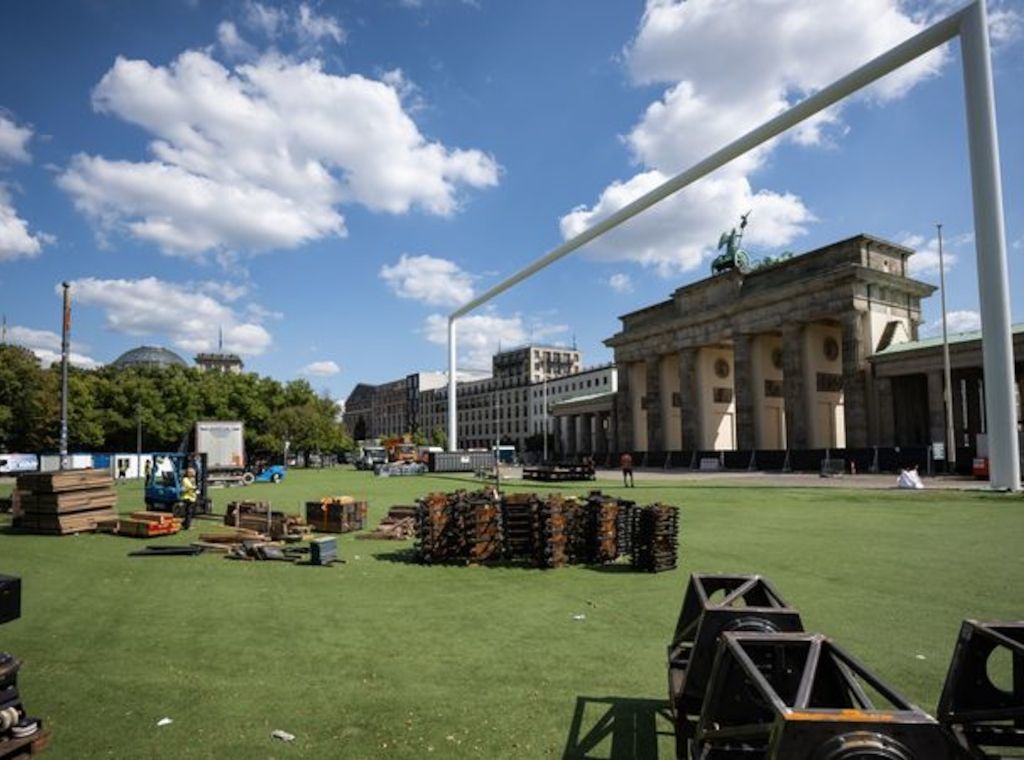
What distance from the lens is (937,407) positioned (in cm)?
4606

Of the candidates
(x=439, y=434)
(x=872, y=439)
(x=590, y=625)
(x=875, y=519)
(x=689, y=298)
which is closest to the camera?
(x=590, y=625)

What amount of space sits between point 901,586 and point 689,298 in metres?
60.9

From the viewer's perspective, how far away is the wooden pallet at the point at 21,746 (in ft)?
15.1

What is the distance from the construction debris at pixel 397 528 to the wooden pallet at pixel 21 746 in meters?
12.5

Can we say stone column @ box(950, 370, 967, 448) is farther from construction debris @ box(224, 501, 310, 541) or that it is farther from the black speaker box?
the black speaker box

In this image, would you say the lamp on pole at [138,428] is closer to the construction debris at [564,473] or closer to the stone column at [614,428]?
the construction debris at [564,473]

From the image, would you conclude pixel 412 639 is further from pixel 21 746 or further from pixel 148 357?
pixel 148 357

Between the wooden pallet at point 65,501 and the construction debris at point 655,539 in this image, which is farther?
the wooden pallet at point 65,501

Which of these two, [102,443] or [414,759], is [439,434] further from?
[414,759]

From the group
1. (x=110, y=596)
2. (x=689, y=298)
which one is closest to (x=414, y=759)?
(x=110, y=596)

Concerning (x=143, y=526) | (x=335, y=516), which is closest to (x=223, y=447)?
(x=143, y=526)

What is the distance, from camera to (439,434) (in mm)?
143125

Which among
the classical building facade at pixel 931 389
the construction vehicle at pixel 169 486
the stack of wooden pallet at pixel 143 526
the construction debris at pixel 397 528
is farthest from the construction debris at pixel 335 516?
the classical building facade at pixel 931 389

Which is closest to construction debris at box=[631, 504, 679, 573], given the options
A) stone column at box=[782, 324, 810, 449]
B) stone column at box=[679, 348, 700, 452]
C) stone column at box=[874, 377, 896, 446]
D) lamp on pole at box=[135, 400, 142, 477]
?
stone column at box=[874, 377, 896, 446]
